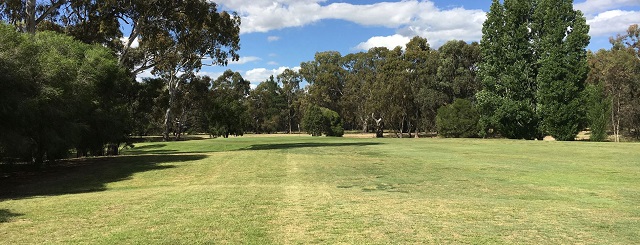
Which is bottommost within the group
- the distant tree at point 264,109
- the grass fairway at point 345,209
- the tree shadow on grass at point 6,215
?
the grass fairway at point 345,209

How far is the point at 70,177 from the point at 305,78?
9146 centimetres

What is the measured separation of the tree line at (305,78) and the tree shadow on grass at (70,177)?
0.98 metres

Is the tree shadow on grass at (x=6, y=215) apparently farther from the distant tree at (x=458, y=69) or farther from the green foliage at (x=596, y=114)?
the distant tree at (x=458, y=69)

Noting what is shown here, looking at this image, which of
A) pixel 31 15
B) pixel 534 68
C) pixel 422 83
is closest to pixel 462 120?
pixel 534 68

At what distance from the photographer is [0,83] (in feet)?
43.9

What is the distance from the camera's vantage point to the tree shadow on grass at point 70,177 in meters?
14.0

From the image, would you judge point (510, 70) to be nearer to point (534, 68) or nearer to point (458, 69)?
point (534, 68)

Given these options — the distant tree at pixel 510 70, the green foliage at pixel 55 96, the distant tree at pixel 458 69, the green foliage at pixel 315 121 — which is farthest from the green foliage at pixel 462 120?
the green foliage at pixel 55 96

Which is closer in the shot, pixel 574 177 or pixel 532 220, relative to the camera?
pixel 532 220

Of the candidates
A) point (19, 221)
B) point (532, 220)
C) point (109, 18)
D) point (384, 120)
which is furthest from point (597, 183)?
point (384, 120)

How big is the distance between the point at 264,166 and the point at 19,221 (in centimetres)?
1151

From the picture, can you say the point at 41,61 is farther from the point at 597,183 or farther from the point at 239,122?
the point at 239,122

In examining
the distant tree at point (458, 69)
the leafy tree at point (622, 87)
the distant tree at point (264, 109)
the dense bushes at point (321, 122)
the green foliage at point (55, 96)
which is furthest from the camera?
the distant tree at point (264, 109)

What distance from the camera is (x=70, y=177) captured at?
56.7ft
